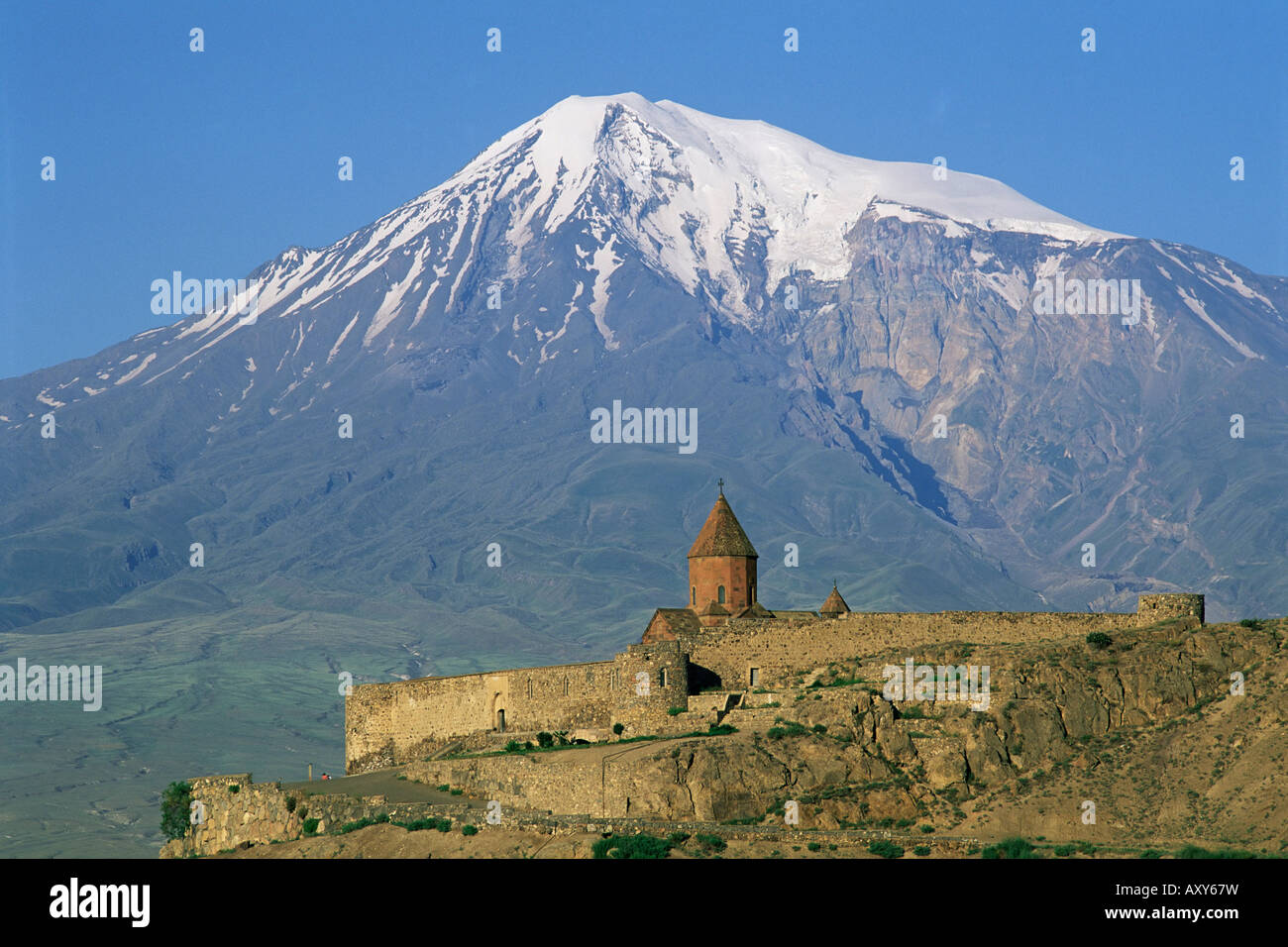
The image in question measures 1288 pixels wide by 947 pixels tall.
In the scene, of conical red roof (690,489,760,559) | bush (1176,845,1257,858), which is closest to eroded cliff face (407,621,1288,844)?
bush (1176,845,1257,858)

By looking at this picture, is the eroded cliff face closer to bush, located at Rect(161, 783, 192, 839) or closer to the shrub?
the shrub

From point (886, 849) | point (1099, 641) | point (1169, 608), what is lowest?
point (886, 849)

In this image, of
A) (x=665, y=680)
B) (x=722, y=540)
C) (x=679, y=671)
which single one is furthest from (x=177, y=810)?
(x=722, y=540)

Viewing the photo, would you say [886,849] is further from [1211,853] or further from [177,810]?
[177,810]
